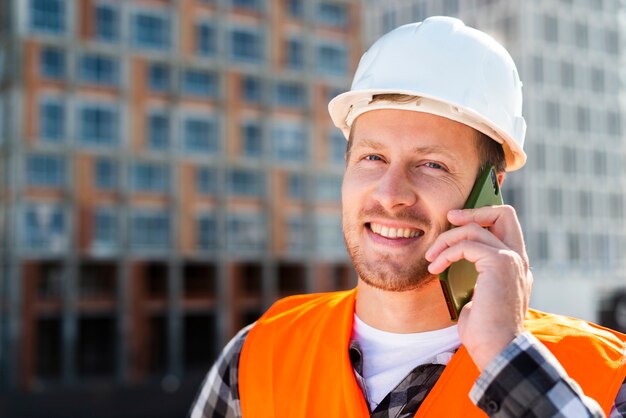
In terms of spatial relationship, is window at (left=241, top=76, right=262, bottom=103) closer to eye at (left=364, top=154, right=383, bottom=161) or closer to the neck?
eye at (left=364, top=154, right=383, bottom=161)

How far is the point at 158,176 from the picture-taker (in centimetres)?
4369

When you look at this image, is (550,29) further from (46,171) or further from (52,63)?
(46,171)

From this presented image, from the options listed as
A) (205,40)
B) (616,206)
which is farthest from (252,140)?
(616,206)

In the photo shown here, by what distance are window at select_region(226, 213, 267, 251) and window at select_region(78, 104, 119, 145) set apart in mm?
8503

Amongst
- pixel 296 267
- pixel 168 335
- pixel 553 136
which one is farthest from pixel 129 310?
pixel 553 136

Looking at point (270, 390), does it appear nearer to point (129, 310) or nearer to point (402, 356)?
point (402, 356)

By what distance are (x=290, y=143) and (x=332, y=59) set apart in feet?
22.6

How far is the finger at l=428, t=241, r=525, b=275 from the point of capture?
239 centimetres

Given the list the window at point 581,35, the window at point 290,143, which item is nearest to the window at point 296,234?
the window at point 290,143

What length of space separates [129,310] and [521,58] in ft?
131

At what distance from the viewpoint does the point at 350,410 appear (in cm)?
276

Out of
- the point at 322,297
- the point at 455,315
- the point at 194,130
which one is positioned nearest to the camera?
the point at 455,315

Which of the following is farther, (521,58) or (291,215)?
(521,58)

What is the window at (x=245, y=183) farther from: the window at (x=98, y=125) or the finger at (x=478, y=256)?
the finger at (x=478, y=256)
